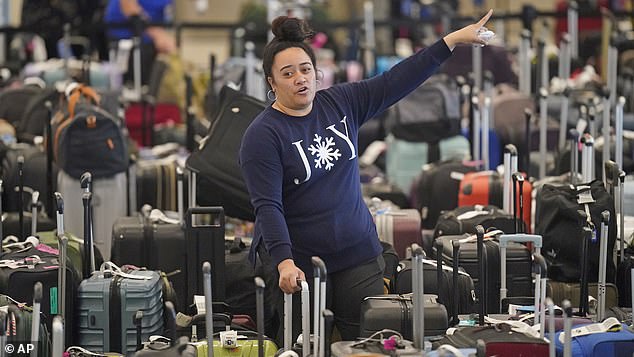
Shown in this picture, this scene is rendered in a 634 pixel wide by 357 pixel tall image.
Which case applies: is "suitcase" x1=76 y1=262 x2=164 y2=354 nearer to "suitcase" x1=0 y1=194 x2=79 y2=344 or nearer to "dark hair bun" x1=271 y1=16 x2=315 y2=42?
"suitcase" x1=0 y1=194 x2=79 y2=344

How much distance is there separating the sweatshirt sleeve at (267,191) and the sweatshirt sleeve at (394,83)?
44cm

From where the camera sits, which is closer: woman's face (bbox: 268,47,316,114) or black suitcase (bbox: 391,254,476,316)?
woman's face (bbox: 268,47,316,114)

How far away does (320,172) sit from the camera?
500cm

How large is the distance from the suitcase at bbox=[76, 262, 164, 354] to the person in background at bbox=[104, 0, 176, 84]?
5780 mm

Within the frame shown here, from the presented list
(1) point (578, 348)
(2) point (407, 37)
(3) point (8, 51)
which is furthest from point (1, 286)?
(2) point (407, 37)

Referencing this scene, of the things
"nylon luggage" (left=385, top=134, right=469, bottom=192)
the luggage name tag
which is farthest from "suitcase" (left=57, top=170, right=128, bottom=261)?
the luggage name tag

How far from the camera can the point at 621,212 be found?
5934mm

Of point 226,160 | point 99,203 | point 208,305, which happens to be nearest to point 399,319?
point 208,305

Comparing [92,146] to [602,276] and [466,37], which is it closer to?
[466,37]

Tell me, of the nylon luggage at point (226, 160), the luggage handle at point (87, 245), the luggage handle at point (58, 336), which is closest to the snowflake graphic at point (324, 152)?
the luggage handle at point (87, 245)

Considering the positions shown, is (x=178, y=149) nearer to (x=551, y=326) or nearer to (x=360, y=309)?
(x=360, y=309)

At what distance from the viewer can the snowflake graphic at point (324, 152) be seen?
4980 millimetres

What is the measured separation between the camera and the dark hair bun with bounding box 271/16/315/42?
5.01 m

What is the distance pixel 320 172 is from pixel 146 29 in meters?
6.94
